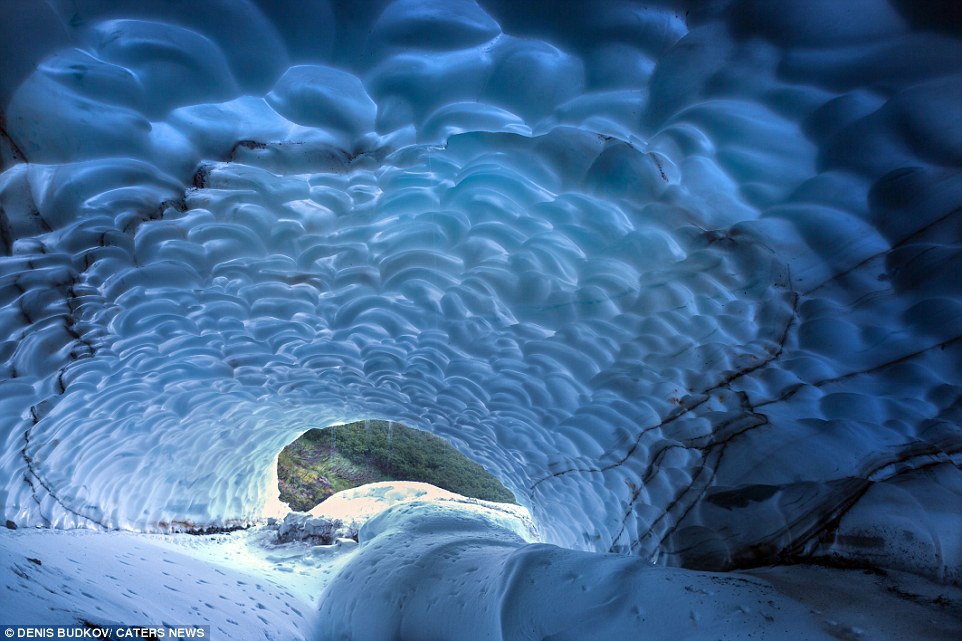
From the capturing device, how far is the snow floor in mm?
1557

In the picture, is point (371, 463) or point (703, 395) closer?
point (703, 395)

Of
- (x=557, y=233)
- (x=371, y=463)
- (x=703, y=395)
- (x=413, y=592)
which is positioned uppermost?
(x=557, y=233)

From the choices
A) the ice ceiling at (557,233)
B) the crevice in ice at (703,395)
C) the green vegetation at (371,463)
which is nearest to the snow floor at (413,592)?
the ice ceiling at (557,233)

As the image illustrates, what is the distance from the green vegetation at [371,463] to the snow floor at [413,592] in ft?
10.2

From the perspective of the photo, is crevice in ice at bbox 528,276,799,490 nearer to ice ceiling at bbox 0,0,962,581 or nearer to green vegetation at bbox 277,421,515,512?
ice ceiling at bbox 0,0,962,581

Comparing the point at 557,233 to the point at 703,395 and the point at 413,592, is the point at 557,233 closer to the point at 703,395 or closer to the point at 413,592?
the point at 703,395

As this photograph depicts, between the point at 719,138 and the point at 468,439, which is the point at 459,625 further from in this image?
the point at 719,138

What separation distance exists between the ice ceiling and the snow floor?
0.24 m

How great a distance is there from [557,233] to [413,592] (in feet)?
6.50

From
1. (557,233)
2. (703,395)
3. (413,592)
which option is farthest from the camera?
(413,592)

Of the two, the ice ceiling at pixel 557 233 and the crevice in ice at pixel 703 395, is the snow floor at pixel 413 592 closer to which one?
the ice ceiling at pixel 557 233

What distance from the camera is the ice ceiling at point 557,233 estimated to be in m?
1.28


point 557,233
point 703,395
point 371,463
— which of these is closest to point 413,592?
point 703,395

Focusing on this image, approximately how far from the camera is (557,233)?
73.9 inches
